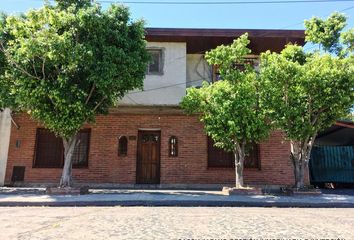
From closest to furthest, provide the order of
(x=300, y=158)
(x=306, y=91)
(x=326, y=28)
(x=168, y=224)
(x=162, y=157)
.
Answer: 1. (x=168, y=224)
2. (x=306, y=91)
3. (x=300, y=158)
4. (x=326, y=28)
5. (x=162, y=157)

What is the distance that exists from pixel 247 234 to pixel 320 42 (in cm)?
1061

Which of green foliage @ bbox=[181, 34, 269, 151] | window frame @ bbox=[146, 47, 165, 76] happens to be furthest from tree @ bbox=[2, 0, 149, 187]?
window frame @ bbox=[146, 47, 165, 76]

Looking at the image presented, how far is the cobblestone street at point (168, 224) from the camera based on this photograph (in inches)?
210

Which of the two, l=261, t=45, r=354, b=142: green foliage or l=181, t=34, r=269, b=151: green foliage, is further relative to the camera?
l=181, t=34, r=269, b=151: green foliage

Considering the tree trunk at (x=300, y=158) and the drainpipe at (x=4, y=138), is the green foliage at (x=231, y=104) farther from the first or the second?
the drainpipe at (x=4, y=138)

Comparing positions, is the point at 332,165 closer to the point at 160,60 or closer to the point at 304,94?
the point at 304,94

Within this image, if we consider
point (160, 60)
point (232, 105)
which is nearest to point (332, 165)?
point (232, 105)

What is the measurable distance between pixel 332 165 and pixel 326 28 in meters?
6.64

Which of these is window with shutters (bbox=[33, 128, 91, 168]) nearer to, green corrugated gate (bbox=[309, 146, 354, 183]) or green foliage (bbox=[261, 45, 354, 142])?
green foliage (bbox=[261, 45, 354, 142])

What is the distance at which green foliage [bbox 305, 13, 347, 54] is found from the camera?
13.5 m

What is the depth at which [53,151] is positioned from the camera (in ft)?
48.2

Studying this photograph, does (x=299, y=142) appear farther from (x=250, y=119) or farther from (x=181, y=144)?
(x=181, y=144)

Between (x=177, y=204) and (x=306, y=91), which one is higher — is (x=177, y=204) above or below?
below

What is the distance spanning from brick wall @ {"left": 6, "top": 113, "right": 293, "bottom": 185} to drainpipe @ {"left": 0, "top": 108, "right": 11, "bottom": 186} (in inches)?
6.5
